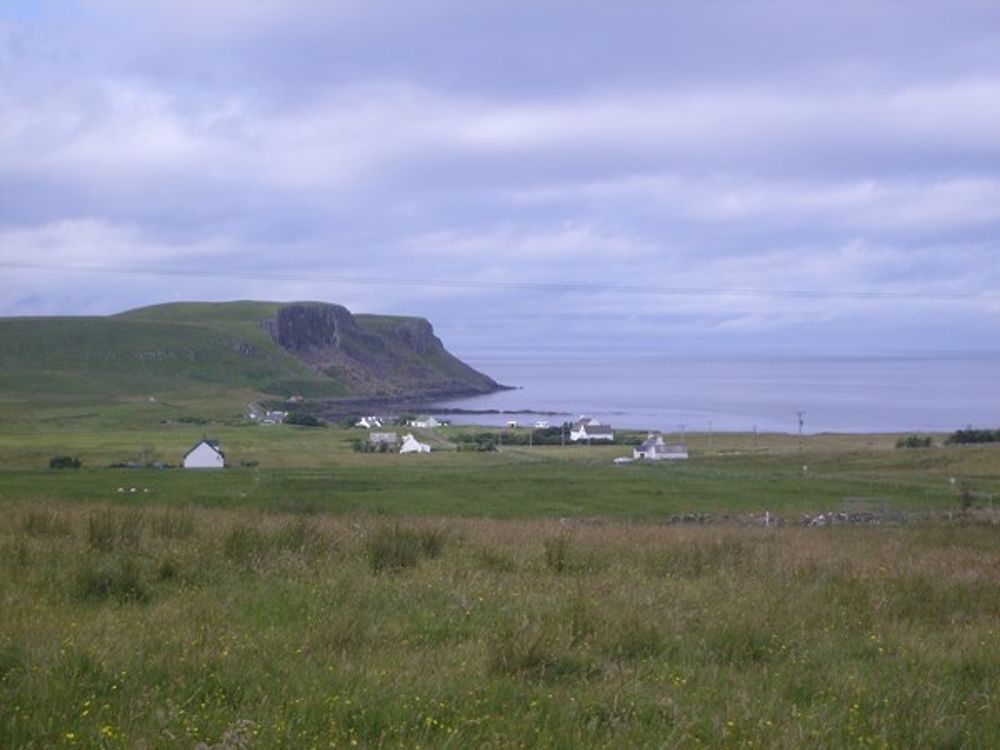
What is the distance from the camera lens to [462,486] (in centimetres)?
4312

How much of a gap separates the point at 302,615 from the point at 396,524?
166 inches

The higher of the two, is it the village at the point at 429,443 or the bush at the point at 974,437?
the bush at the point at 974,437

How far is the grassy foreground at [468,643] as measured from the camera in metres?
6.20

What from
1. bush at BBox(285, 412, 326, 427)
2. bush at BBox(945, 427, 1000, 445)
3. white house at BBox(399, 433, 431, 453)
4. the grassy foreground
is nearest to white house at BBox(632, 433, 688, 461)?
white house at BBox(399, 433, 431, 453)

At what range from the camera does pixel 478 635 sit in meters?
8.31

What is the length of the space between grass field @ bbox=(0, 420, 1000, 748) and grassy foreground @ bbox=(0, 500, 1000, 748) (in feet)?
0.08

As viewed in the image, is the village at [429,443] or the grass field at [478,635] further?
the village at [429,443]

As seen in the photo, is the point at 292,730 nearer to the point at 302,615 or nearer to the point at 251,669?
the point at 251,669

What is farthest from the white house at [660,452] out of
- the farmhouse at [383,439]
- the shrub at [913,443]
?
the farmhouse at [383,439]

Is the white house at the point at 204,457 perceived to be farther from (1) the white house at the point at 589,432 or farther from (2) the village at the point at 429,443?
(1) the white house at the point at 589,432

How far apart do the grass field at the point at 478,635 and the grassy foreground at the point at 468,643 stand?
0.02 metres

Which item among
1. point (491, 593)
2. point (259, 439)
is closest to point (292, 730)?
point (491, 593)

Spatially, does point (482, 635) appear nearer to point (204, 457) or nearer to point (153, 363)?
point (204, 457)

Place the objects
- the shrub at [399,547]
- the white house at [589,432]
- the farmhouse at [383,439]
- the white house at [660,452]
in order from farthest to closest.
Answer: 1. the white house at [589,432]
2. the farmhouse at [383,439]
3. the white house at [660,452]
4. the shrub at [399,547]
